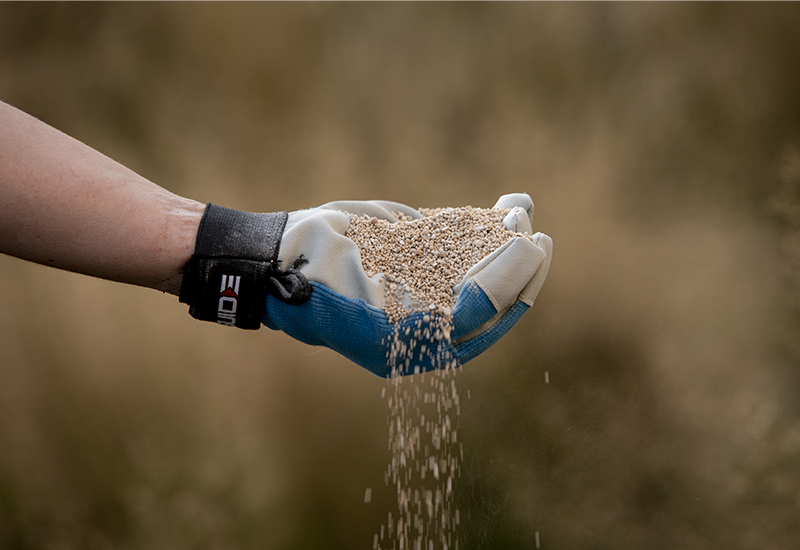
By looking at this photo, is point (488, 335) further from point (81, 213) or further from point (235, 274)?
point (81, 213)

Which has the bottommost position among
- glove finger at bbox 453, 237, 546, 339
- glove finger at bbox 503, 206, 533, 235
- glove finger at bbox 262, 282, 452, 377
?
glove finger at bbox 262, 282, 452, 377

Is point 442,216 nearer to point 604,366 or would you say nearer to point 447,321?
point 447,321

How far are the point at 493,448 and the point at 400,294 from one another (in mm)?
805

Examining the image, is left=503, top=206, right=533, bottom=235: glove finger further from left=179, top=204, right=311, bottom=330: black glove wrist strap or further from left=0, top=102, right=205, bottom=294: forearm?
left=0, top=102, right=205, bottom=294: forearm

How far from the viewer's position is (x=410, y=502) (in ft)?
4.50

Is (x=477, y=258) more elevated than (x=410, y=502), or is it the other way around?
(x=477, y=258)

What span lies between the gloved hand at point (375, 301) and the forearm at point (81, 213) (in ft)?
0.55

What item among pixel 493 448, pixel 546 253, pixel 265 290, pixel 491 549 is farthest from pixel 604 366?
pixel 265 290

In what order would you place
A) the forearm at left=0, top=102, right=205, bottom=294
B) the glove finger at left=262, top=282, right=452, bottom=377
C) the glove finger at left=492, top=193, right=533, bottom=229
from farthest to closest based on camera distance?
the glove finger at left=492, top=193, right=533, bottom=229 → the glove finger at left=262, top=282, right=452, bottom=377 → the forearm at left=0, top=102, right=205, bottom=294

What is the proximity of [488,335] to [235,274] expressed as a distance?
38 centimetres

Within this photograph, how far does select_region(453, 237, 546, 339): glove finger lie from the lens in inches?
31.8

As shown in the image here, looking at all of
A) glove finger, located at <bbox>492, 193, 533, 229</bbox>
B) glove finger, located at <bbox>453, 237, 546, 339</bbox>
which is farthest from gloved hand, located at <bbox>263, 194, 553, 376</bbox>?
glove finger, located at <bbox>492, 193, 533, 229</bbox>

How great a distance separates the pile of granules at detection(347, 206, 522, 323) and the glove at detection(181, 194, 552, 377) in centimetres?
2

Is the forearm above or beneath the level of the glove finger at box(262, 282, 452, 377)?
above
